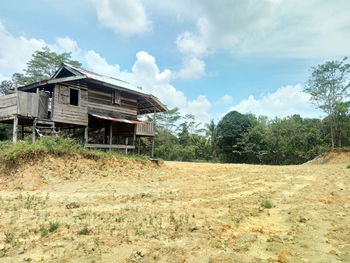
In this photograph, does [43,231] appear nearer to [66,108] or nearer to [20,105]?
[20,105]

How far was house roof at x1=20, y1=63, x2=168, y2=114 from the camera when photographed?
13.3 m

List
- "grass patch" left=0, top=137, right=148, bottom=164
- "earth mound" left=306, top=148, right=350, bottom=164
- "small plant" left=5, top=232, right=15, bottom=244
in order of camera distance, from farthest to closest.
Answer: "earth mound" left=306, top=148, right=350, bottom=164
"grass patch" left=0, top=137, right=148, bottom=164
"small plant" left=5, top=232, right=15, bottom=244

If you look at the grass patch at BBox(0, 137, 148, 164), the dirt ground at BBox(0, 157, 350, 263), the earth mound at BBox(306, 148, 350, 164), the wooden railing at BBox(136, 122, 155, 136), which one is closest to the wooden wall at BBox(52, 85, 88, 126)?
the grass patch at BBox(0, 137, 148, 164)

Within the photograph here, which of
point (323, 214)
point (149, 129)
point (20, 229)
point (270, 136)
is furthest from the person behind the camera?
point (270, 136)

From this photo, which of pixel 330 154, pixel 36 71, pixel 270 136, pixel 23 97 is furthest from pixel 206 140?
pixel 23 97

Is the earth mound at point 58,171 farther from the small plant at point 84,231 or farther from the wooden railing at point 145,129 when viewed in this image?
the small plant at point 84,231

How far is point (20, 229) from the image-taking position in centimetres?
412

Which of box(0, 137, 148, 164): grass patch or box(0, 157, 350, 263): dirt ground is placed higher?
box(0, 137, 148, 164): grass patch

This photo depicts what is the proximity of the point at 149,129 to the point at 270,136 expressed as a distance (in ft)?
58.9

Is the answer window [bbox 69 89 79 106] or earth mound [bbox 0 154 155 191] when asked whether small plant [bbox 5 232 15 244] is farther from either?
window [bbox 69 89 79 106]

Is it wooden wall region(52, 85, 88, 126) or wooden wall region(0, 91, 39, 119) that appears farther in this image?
wooden wall region(52, 85, 88, 126)

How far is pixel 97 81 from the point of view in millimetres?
14297

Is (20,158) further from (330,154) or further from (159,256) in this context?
(330,154)

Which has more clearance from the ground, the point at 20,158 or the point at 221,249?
the point at 20,158
